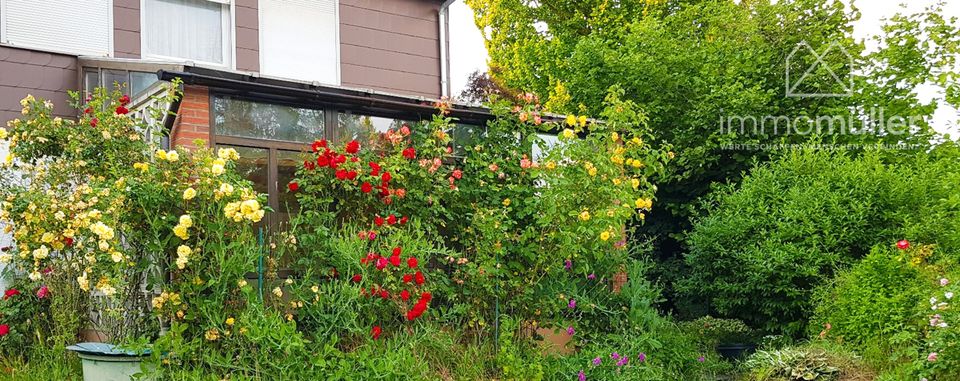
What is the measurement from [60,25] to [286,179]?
385 cm

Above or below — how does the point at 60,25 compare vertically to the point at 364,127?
above

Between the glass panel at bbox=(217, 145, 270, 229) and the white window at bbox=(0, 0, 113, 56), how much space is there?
3272 millimetres

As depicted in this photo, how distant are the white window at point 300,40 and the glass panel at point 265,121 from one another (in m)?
3.19

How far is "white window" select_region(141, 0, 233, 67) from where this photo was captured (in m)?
9.72

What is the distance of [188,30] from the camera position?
10.0 metres

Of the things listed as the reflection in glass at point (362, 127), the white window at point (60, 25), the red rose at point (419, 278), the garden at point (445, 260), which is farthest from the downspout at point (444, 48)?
the red rose at point (419, 278)

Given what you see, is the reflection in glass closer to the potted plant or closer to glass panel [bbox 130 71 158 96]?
glass panel [bbox 130 71 158 96]

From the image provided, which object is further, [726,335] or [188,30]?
[726,335]

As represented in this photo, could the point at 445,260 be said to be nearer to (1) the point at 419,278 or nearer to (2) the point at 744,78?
(1) the point at 419,278

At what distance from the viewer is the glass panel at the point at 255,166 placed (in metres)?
7.23

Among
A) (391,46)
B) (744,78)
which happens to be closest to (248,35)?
(391,46)

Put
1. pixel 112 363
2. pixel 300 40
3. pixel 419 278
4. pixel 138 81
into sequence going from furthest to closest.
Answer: pixel 300 40 < pixel 138 81 < pixel 419 278 < pixel 112 363

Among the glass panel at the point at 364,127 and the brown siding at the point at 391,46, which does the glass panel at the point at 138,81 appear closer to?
the glass panel at the point at 364,127

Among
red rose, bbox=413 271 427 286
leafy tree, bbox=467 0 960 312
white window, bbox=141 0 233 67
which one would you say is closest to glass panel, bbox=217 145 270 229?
red rose, bbox=413 271 427 286
